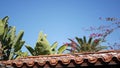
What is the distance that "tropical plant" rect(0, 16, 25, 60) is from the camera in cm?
1506

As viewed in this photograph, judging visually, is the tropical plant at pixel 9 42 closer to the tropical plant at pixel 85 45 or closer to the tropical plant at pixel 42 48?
the tropical plant at pixel 42 48

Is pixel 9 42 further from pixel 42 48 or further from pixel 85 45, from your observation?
pixel 85 45

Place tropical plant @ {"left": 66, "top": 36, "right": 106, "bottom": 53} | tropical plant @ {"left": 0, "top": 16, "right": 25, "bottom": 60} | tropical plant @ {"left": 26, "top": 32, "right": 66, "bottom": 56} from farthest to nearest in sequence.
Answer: tropical plant @ {"left": 66, "top": 36, "right": 106, "bottom": 53} → tropical plant @ {"left": 0, "top": 16, "right": 25, "bottom": 60} → tropical plant @ {"left": 26, "top": 32, "right": 66, "bottom": 56}

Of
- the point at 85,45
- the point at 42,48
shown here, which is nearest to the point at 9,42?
the point at 42,48

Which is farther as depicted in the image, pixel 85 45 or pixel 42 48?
pixel 85 45

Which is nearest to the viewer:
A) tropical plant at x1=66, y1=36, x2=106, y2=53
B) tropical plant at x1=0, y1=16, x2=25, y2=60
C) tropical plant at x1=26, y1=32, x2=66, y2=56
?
tropical plant at x1=26, y1=32, x2=66, y2=56

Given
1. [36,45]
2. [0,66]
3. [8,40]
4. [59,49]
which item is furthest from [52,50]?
[0,66]

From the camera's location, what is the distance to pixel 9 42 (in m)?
15.4

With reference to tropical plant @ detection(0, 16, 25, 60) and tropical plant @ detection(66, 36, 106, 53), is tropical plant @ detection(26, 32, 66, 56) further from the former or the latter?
tropical plant @ detection(66, 36, 106, 53)

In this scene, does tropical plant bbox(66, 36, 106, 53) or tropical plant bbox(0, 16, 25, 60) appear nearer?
tropical plant bbox(0, 16, 25, 60)

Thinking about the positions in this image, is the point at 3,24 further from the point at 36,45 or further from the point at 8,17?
the point at 36,45

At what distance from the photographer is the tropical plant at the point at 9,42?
15062mm

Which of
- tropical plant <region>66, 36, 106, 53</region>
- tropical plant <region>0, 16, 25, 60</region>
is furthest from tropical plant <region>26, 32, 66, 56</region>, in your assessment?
tropical plant <region>66, 36, 106, 53</region>

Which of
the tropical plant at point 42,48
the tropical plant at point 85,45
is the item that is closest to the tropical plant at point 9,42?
the tropical plant at point 42,48
